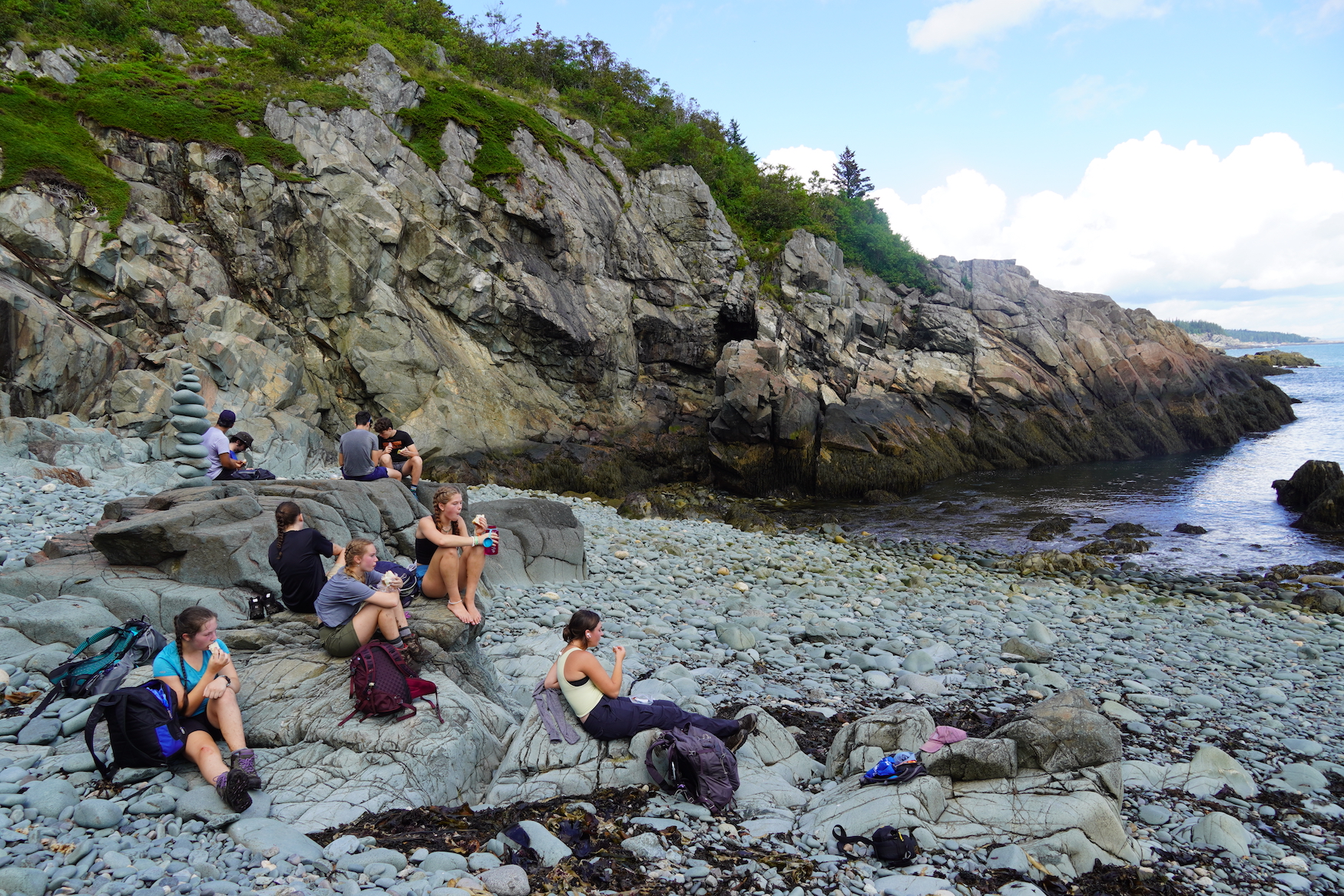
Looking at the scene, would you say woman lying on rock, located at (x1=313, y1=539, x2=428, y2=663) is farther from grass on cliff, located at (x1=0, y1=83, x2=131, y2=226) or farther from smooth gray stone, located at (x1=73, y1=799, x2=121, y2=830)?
grass on cliff, located at (x1=0, y1=83, x2=131, y2=226)

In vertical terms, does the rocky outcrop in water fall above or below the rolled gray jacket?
below

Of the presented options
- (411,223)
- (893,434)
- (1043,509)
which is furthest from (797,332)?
(411,223)

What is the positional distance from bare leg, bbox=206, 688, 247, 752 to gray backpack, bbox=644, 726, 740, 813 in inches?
118

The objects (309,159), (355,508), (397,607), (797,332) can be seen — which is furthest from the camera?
(797,332)

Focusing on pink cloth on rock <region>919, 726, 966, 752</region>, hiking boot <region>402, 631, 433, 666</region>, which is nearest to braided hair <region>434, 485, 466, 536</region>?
hiking boot <region>402, 631, 433, 666</region>

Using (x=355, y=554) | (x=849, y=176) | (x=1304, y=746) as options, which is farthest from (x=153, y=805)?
(x=849, y=176)

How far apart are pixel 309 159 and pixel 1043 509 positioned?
96.9ft

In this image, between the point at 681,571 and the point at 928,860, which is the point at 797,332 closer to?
the point at 681,571

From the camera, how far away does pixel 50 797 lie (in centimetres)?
414

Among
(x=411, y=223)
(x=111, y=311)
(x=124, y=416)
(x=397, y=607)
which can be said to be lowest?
(x=397, y=607)

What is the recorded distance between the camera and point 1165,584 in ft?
52.1

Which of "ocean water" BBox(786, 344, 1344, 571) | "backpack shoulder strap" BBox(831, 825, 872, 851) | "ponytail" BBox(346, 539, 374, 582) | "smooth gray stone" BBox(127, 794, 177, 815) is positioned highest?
"ponytail" BBox(346, 539, 374, 582)

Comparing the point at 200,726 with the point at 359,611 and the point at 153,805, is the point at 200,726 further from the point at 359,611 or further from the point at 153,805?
the point at 359,611

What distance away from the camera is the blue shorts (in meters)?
11.7
